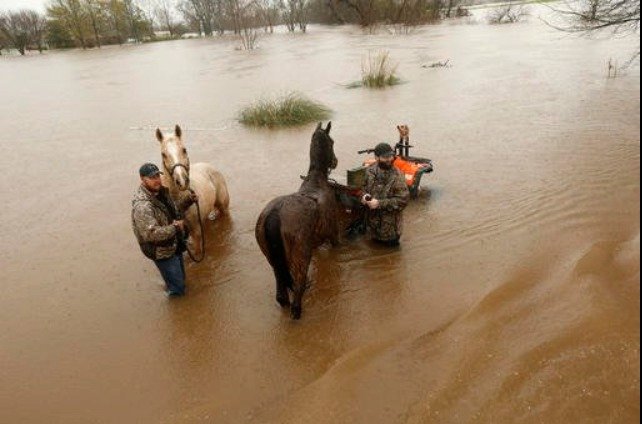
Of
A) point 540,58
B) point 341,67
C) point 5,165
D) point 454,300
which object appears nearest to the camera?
point 454,300

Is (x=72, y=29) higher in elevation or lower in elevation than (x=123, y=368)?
higher

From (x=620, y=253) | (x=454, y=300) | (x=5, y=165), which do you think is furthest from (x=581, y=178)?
(x=5, y=165)

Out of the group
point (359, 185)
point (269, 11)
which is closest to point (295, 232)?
point (359, 185)

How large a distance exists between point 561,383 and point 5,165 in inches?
433

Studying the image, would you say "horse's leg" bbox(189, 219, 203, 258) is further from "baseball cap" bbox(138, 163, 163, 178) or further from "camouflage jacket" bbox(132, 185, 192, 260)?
"baseball cap" bbox(138, 163, 163, 178)

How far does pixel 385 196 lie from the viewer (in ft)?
15.4

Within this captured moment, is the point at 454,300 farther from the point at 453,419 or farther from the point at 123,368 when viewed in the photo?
the point at 123,368

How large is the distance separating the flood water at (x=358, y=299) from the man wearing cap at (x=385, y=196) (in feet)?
0.90

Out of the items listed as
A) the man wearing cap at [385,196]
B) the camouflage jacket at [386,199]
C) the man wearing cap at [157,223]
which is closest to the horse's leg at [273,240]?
the man wearing cap at [157,223]

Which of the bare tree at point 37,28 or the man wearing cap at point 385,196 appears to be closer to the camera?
the man wearing cap at point 385,196

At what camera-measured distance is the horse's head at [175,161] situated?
4305mm

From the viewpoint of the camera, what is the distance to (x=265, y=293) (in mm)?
4625

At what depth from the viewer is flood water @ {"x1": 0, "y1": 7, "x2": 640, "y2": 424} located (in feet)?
10.5

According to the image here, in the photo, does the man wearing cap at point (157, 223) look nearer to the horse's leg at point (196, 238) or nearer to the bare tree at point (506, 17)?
the horse's leg at point (196, 238)
